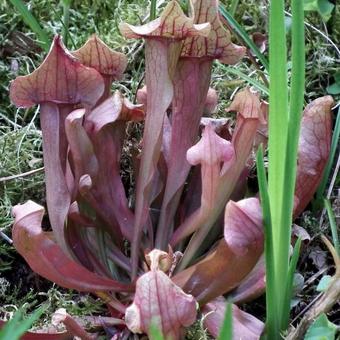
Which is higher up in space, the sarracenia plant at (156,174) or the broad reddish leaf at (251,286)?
the sarracenia plant at (156,174)

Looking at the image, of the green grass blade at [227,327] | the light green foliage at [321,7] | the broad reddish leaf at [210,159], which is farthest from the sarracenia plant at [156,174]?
the light green foliage at [321,7]

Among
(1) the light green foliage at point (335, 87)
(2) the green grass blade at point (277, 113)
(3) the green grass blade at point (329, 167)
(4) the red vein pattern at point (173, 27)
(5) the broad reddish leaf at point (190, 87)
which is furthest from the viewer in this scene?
(1) the light green foliage at point (335, 87)

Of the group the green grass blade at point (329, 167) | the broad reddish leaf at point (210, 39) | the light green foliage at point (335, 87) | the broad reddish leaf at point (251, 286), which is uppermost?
the broad reddish leaf at point (210, 39)

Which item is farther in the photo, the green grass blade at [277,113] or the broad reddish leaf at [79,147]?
the broad reddish leaf at [79,147]

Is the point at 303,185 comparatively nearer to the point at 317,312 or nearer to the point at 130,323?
the point at 317,312

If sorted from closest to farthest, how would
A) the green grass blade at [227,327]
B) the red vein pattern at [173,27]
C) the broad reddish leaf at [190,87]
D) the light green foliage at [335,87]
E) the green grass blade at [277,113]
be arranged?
1. the green grass blade at [227,327]
2. the green grass blade at [277,113]
3. the red vein pattern at [173,27]
4. the broad reddish leaf at [190,87]
5. the light green foliage at [335,87]

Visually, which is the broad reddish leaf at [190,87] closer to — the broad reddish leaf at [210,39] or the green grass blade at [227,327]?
the broad reddish leaf at [210,39]

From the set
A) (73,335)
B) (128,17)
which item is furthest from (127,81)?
(73,335)

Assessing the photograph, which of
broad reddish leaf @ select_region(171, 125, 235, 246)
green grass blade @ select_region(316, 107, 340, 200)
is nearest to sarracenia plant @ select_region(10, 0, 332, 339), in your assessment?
broad reddish leaf @ select_region(171, 125, 235, 246)
